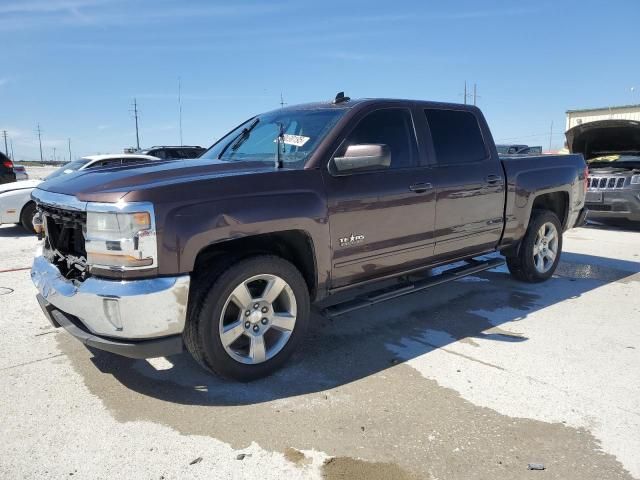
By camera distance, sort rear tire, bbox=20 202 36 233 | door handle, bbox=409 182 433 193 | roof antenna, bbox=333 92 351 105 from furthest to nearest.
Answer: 1. rear tire, bbox=20 202 36 233
2. roof antenna, bbox=333 92 351 105
3. door handle, bbox=409 182 433 193

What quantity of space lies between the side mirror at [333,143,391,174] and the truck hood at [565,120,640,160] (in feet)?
23.3

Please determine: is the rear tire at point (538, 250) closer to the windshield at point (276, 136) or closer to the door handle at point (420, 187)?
the door handle at point (420, 187)

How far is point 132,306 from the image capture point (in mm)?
2795

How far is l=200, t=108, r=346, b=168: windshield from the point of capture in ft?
12.4

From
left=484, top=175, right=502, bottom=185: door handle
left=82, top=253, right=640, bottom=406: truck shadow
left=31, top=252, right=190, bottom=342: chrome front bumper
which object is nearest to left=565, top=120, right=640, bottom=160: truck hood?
left=82, top=253, right=640, bottom=406: truck shadow

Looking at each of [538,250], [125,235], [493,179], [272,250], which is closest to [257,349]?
[272,250]

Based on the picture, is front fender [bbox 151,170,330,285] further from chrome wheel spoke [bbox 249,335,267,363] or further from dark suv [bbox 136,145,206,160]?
dark suv [bbox 136,145,206,160]

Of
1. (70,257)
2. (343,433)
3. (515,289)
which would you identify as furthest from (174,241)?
(515,289)

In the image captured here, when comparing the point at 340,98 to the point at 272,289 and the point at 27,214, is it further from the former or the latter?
the point at 27,214

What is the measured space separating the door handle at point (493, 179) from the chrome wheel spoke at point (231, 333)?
9.20 ft

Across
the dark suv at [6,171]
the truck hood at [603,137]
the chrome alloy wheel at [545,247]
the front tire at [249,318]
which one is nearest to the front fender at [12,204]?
the dark suv at [6,171]

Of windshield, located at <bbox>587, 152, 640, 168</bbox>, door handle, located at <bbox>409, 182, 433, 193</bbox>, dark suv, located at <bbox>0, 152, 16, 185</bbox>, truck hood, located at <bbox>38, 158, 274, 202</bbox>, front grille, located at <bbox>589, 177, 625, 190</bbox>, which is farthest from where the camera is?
dark suv, located at <bbox>0, 152, 16, 185</bbox>

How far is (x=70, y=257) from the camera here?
10.9ft

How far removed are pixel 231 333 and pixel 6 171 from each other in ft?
38.0
